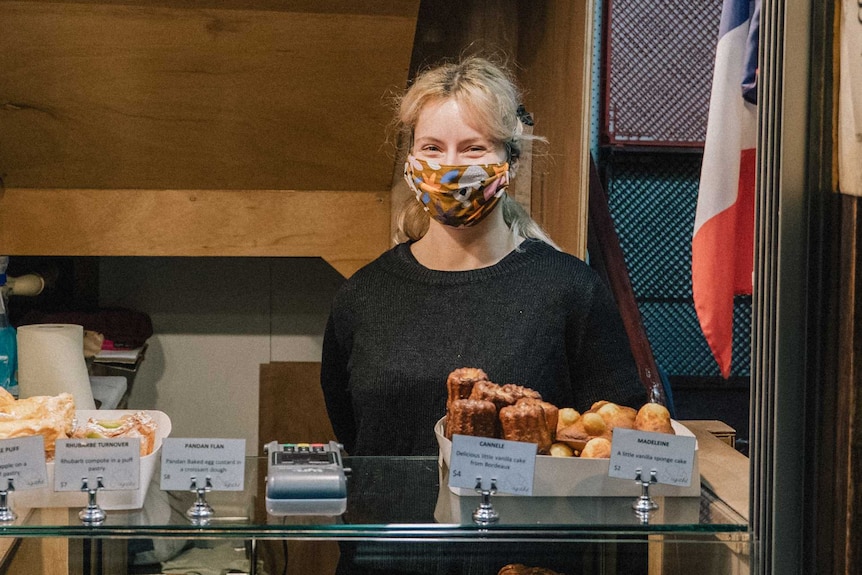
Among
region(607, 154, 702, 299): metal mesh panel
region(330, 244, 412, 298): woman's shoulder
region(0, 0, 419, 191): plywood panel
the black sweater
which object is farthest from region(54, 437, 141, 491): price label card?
region(607, 154, 702, 299): metal mesh panel

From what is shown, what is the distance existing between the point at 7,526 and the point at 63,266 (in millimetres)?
2513

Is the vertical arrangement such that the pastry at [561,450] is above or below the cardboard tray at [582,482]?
above

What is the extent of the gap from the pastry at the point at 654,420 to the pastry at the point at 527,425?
106 millimetres

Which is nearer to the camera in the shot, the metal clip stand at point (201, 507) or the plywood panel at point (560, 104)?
the metal clip stand at point (201, 507)

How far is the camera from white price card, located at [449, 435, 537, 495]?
2.93 ft

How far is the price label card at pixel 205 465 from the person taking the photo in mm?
896

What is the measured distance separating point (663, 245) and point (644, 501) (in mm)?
2910

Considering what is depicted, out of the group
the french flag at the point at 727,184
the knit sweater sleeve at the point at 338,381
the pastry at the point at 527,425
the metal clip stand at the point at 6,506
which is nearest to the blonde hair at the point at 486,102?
the knit sweater sleeve at the point at 338,381

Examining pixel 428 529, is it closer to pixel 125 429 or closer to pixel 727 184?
pixel 125 429

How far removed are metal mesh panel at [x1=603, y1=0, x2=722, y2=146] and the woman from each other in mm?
2229


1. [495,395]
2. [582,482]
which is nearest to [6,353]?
[495,395]

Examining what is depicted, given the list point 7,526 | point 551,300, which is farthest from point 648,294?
point 7,526

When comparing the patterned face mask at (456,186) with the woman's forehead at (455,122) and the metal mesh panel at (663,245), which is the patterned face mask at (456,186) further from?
the metal mesh panel at (663,245)

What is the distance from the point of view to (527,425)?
97cm
